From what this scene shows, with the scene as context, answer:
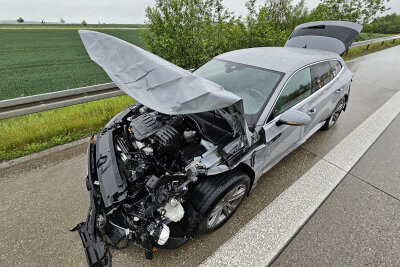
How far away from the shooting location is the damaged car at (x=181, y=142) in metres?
1.71

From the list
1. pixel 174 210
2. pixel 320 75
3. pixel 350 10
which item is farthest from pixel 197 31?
→ pixel 350 10

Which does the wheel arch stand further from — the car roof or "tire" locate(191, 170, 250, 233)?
the car roof

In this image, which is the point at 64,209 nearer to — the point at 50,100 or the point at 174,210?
the point at 174,210

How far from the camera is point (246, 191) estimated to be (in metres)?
2.37

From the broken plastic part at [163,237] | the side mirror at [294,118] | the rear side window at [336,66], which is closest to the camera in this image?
the broken plastic part at [163,237]

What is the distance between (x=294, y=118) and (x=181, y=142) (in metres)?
1.30

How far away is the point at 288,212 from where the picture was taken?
2.45 m

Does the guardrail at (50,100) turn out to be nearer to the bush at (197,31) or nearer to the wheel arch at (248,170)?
the bush at (197,31)

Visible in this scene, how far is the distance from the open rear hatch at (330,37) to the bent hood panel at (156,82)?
352 centimetres

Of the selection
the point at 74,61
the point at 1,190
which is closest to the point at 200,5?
the point at 1,190

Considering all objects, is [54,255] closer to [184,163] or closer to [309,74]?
[184,163]

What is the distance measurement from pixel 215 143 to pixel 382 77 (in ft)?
28.9

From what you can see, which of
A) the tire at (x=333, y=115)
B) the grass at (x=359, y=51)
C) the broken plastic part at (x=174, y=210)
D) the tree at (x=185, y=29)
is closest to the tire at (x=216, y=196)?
the broken plastic part at (x=174, y=210)

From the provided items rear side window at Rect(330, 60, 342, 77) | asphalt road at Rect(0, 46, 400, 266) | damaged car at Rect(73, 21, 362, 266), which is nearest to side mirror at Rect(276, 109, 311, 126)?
damaged car at Rect(73, 21, 362, 266)
